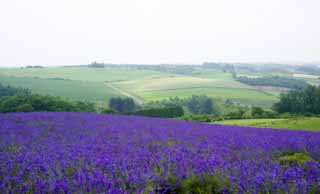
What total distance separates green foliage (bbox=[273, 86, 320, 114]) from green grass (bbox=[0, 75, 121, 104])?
24407 mm

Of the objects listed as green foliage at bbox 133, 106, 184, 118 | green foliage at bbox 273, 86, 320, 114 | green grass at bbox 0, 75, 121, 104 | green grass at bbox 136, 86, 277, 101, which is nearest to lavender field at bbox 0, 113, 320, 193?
green foliage at bbox 133, 106, 184, 118

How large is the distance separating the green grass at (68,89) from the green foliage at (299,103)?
24.4m

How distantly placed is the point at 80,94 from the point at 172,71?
48.3 m

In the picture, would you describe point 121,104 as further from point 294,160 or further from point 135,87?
point 294,160

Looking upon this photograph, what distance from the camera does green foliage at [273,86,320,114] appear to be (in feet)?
132

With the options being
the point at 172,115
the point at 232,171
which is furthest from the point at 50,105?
the point at 232,171

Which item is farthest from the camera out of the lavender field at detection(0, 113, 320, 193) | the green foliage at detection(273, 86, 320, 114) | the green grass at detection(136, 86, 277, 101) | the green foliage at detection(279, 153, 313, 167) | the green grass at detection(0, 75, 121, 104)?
the green grass at detection(136, 86, 277, 101)

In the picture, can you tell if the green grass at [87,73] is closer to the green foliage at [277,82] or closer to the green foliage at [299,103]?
the green foliage at [277,82]

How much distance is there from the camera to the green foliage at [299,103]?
132 ft

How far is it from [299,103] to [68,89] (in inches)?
1400

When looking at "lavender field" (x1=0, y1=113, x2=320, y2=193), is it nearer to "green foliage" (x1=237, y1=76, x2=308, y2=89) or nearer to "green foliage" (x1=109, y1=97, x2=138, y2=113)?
"green foliage" (x1=109, y1=97, x2=138, y2=113)

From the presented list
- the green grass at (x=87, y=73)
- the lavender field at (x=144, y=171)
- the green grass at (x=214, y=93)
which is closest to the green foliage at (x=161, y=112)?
the green grass at (x=214, y=93)

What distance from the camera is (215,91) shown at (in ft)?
198

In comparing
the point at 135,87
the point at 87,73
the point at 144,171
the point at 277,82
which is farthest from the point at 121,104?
the point at 144,171
